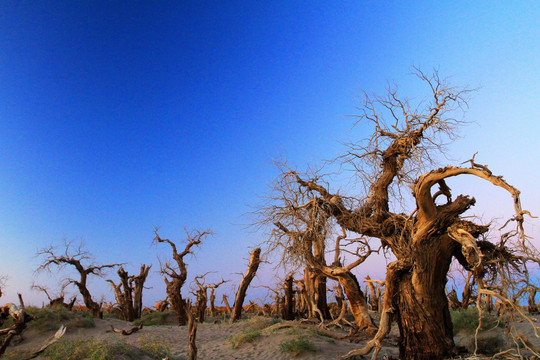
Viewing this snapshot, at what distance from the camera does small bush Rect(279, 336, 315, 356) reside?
11.0m

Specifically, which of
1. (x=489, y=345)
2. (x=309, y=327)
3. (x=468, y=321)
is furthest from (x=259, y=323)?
(x=468, y=321)

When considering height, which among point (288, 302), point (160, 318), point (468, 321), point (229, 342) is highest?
point (288, 302)

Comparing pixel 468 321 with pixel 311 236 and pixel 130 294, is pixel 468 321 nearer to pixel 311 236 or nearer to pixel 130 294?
pixel 311 236

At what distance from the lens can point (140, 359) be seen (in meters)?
9.34

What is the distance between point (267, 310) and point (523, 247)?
19335 millimetres

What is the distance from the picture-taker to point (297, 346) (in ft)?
36.4

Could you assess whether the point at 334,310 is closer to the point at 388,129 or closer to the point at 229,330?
the point at 229,330

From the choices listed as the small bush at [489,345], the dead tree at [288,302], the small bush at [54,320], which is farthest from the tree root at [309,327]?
the small bush at [54,320]

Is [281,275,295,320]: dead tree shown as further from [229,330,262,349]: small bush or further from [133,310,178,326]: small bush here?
[133,310,178,326]: small bush

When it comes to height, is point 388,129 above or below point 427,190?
above

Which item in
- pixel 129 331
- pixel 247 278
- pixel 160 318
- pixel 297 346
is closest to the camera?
pixel 297 346

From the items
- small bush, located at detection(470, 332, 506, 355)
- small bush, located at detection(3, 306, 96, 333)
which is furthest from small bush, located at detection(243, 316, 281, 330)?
small bush, located at detection(470, 332, 506, 355)

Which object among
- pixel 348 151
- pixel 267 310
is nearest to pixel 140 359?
pixel 348 151

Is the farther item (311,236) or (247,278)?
(247,278)
